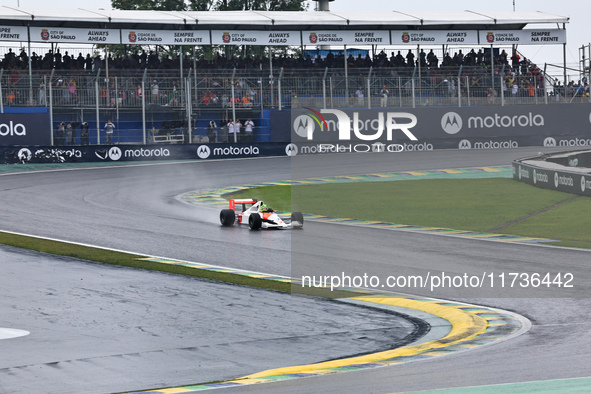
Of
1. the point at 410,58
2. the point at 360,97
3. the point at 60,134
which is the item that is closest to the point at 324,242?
the point at 60,134

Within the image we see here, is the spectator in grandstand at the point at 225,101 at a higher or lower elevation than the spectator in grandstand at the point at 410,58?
lower

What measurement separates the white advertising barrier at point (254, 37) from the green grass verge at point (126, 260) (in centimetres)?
2375

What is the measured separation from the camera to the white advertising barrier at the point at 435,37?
4172 centimetres

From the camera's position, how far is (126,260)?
14000 mm

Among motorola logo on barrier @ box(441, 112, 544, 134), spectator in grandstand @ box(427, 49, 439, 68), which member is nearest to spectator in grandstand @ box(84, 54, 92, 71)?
motorola logo on barrier @ box(441, 112, 544, 134)

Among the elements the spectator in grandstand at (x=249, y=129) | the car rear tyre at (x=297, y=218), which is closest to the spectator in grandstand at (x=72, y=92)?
the spectator in grandstand at (x=249, y=129)

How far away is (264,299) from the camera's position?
35.4ft

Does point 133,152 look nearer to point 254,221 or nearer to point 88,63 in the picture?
point 88,63

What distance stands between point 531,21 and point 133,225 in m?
29.9

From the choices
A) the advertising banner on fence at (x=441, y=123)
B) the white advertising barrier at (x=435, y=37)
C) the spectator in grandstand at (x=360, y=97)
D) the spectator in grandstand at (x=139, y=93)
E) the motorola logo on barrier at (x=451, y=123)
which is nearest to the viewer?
the spectator in grandstand at (x=139, y=93)

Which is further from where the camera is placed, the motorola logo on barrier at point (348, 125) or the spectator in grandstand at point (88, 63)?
the spectator in grandstand at point (88, 63)

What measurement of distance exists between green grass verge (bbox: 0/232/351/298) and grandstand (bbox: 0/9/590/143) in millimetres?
17637

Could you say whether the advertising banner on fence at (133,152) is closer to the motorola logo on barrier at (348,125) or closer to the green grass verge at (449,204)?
the motorola logo on barrier at (348,125)

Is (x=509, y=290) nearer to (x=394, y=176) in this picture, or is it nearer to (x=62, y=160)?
(x=394, y=176)
